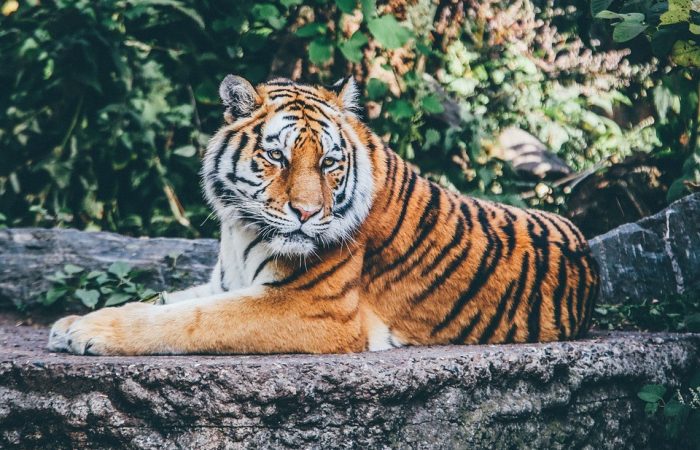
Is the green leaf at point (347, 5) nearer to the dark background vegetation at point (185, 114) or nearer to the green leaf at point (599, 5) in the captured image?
the dark background vegetation at point (185, 114)

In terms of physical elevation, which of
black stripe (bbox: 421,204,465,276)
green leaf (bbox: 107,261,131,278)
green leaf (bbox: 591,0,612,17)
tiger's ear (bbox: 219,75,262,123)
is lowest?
green leaf (bbox: 107,261,131,278)

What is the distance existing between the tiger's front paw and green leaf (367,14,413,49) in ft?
9.21

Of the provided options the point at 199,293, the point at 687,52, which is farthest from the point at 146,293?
the point at 687,52

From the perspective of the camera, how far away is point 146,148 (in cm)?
565

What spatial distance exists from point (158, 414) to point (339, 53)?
3857 millimetres

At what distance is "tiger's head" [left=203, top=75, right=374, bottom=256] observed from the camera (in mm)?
2916

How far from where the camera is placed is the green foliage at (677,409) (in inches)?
116

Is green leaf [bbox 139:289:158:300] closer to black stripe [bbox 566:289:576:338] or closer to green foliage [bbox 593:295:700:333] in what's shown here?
black stripe [bbox 566:289:576:338]

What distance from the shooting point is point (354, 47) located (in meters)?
5.20

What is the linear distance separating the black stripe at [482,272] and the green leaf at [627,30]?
963mm

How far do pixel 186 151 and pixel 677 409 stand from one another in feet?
12.5

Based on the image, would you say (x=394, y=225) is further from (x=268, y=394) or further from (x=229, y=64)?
(x=229, y=64)

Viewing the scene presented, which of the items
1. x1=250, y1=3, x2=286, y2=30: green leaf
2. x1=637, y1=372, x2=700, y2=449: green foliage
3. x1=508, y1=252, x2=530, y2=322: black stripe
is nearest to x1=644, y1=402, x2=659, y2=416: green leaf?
x1=637, y1=372, x2=700, y2=449: green foliage

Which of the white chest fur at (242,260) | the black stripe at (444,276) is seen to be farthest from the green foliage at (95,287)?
the black stripe at (444,276)
